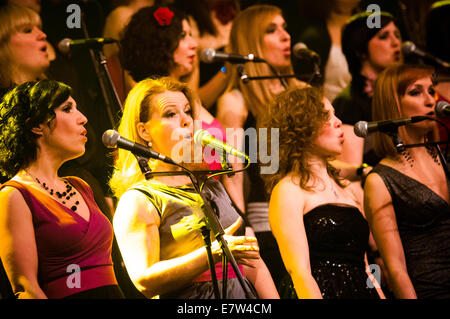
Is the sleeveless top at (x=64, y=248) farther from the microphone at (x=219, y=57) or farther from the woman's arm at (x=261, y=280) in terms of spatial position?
the microphone at (x=219, y=57)

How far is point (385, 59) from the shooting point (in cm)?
392

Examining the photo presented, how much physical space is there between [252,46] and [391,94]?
33.3 inches

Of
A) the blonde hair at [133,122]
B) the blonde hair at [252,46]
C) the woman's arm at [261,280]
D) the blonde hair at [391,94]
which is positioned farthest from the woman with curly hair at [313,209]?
the blonde hair at [133,122]

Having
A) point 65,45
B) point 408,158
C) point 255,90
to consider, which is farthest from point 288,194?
point 65,45

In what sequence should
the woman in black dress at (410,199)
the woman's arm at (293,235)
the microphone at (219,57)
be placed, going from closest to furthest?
the woman's arm at (293,235) → the woman in black dress at (410,199) → the microphone at (219,57)

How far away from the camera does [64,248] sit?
2547 mm

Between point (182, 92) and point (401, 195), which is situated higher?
point (182, 92)

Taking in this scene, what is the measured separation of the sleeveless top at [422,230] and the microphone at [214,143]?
105 centimetres

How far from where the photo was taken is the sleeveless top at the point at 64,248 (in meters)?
2.50

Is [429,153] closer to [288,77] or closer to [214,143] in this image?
→ [288,77]

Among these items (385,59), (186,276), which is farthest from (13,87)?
(385,59)

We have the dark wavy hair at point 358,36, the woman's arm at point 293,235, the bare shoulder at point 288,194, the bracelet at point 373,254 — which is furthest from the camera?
the dark wavy hair at point 358,36

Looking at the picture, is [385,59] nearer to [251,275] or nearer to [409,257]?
[409,257]

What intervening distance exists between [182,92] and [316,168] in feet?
2.38
